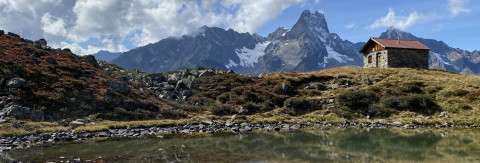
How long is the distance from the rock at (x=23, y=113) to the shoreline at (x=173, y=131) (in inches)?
167

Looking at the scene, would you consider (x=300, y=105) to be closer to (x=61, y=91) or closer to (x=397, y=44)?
→ (x=61, y=91)

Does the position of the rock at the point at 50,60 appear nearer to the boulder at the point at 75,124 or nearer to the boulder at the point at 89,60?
the boulder at the point at 89,60

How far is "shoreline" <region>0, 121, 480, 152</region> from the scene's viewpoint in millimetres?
20938

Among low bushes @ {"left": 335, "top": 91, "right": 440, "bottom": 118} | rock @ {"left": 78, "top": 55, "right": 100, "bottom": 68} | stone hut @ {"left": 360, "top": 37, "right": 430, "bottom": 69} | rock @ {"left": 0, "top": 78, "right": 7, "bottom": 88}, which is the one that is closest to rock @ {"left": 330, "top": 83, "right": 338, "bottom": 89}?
low bushes @ {"left": 335, "top": 91, "right": 440, "bottom": 118}

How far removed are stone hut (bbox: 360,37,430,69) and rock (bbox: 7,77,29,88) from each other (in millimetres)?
51948

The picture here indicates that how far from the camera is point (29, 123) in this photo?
83.5 ft

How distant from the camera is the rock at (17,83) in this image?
101 ft

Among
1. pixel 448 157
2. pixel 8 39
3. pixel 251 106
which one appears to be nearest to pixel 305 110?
pixel 251 106

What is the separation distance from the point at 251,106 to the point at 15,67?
983 inches

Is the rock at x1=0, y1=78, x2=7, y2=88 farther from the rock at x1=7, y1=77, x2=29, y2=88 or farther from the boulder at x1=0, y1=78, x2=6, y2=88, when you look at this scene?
the rock at x1=7, y1=77, x2=29, y2=88

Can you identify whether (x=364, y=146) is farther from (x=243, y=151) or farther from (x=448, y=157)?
(x=243, y=151)

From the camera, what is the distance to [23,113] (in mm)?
26703

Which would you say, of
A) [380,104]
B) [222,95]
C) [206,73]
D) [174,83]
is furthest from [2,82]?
[380,104]

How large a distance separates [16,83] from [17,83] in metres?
Result: 0.08
